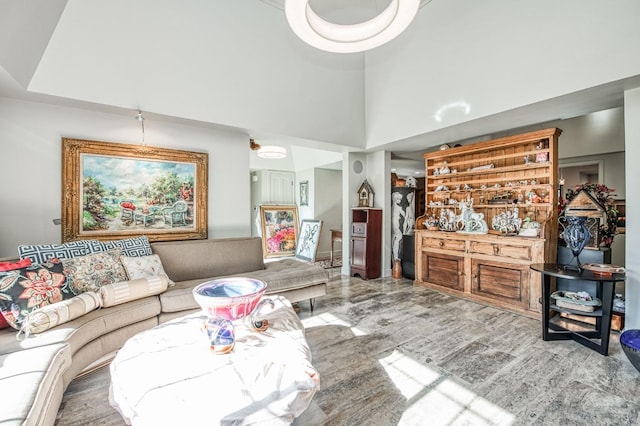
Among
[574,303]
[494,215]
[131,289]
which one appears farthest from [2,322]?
[494,215]

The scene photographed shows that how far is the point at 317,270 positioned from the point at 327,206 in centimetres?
376

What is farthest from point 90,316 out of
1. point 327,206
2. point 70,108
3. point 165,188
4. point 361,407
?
point 327,206

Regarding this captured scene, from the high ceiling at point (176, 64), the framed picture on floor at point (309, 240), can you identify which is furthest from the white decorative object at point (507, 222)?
the framed picture on floor at point (309, 240)

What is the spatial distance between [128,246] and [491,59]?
14.4 ft

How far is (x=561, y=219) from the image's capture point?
3.53 metres

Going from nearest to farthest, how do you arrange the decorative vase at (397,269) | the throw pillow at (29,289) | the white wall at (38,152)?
the throw pillow at (29,289) → the white wall at (38,152) → the decorative vase at (397,269)

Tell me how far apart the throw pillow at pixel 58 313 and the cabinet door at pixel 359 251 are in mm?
3639

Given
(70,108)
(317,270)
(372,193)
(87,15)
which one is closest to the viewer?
(87,15)

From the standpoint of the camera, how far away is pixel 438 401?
1789 mm

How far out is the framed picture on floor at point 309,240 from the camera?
18.6 feet

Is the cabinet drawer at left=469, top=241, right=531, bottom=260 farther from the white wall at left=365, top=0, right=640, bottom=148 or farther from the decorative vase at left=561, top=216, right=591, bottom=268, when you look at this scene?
the white wall at left=365, top=0, right=640, bottom=148

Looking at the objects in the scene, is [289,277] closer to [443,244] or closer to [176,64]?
[443,244]

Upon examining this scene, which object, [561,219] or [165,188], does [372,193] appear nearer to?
[561,219]

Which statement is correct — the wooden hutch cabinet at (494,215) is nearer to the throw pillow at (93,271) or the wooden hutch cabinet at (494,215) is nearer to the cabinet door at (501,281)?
the cabinet door at (501,281)
